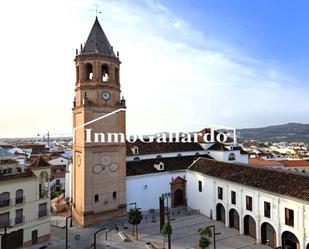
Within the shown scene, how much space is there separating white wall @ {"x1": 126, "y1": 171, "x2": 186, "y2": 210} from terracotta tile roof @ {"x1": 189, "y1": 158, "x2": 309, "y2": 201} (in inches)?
180

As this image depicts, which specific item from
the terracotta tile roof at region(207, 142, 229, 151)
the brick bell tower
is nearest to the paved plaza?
the brick bell tower

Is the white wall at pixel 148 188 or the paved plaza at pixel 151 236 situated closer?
the paved plaza at pixel 151 236

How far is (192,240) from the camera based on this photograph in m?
26.4

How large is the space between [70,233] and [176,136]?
74.9ft

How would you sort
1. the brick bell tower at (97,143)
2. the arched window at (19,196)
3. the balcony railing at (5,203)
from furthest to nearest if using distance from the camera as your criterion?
the brick bell tower at (97,143) < the arched window at (19,196) < the balcony railing at (5,203)

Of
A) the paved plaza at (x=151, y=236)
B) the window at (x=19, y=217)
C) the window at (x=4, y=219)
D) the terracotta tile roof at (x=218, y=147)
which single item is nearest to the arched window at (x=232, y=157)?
the terracotta tile roof at (x=218, y=147)

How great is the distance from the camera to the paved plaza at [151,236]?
2541cm

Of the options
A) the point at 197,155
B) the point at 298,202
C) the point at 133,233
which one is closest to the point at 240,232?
the point at 298,202

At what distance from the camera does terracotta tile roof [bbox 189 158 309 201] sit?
22844 millimetres

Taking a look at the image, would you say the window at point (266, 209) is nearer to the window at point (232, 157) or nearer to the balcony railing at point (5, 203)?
the window at point (232, 157)

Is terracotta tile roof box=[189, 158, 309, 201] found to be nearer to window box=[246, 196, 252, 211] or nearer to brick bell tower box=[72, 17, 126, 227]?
window box=[246, 196, 252, 211]

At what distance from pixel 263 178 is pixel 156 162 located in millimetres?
14493

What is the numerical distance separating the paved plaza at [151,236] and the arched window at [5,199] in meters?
4.94

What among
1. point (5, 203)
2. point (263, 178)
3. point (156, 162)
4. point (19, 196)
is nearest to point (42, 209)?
point (19, 196)
